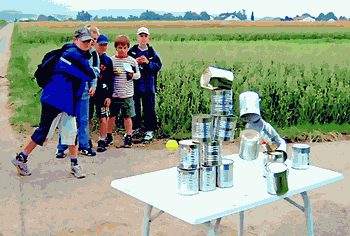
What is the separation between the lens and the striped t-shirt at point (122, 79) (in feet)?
21.9

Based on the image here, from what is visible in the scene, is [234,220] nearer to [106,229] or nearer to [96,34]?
[106,229]

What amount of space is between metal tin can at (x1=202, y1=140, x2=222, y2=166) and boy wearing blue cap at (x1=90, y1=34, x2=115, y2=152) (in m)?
4.09

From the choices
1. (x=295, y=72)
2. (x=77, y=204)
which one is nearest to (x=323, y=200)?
(x=77, y=204)

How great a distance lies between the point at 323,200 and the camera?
4.90 metres

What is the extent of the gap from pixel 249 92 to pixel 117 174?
10.9 feet

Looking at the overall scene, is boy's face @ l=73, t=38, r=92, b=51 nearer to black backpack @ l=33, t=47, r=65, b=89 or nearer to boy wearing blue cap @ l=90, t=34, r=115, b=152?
black backpack @ l=33, t=47, r=65, b=89

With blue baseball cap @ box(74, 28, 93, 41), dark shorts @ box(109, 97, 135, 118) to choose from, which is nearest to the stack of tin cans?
blue baseball cap @ box(74, 28, 93, 41)

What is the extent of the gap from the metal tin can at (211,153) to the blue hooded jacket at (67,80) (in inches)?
118

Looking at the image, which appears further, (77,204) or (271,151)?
(77,204)

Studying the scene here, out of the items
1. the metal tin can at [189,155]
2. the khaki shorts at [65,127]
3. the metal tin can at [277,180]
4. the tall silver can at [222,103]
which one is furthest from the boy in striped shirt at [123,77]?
the metal tin can at [277,180]

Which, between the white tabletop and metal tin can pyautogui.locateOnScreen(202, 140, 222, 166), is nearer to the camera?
the white tabletop

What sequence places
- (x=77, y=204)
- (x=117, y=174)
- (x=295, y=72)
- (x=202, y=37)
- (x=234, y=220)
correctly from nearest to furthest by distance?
(x=234, y=220) < (x=77, y=204) < (x=117, y=174) < (x=295, y=72) < (x=202, y=37)

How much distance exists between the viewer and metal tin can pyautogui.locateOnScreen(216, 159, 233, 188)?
2.76 meters

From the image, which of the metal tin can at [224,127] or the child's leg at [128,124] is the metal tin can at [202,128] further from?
the child's leg at [128,124]
